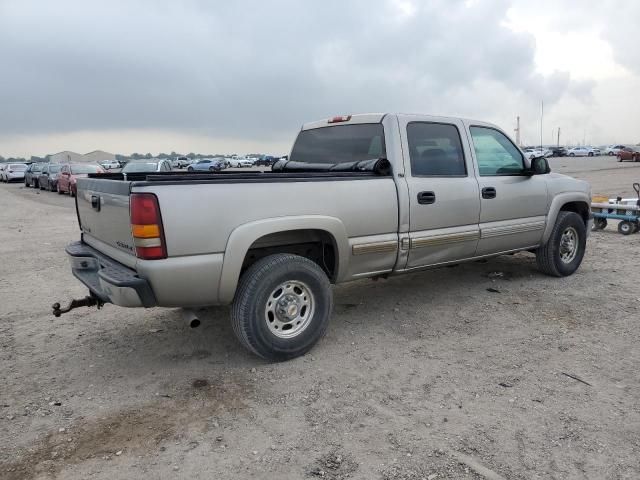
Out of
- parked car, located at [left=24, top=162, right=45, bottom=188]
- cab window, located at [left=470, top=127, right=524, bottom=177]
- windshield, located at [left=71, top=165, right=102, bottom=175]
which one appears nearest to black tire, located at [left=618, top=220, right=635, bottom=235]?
cab window, located at [left=470, top=127, right=524, bottom=177]

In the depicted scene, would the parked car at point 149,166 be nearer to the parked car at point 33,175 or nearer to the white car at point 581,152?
the parked car at point 33,175

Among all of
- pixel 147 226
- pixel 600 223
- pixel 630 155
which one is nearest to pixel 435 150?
pixel 147 226

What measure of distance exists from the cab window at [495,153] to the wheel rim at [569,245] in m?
1.25

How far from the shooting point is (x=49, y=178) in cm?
2641

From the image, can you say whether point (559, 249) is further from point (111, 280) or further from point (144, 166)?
point (144, 166)

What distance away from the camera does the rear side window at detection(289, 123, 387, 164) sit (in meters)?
4.72

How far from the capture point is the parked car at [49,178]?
25.8 meters

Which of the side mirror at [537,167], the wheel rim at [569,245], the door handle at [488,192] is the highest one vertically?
the side mirror at [537,167]

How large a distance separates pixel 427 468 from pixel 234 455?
3.40ft

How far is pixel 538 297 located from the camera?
555 cm

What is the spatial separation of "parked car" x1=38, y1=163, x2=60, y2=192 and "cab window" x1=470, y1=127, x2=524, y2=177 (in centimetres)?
2473

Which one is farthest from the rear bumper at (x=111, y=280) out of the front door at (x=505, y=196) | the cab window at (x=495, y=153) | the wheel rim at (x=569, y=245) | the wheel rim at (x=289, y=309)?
the wheel rim at (x=569, y=245)

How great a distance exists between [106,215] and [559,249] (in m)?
5.07

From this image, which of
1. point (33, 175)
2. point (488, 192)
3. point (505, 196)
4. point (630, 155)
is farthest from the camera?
point (630, 155)
